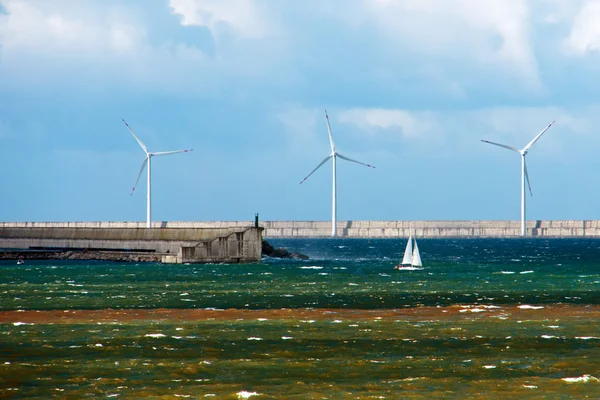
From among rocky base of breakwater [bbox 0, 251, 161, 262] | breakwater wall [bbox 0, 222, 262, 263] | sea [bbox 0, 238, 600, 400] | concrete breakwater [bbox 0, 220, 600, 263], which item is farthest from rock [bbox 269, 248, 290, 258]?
sea [bbox 0, 238, 600, 400]

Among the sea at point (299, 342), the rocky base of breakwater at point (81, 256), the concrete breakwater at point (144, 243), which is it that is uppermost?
the concrete breakwater at point (144, 243)

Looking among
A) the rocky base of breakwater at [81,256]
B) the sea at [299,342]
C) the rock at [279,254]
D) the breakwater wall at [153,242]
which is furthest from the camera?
the rock at [279,254]

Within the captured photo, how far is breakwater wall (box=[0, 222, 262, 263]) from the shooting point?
76.6 metres

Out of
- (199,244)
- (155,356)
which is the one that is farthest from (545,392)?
(199,244)

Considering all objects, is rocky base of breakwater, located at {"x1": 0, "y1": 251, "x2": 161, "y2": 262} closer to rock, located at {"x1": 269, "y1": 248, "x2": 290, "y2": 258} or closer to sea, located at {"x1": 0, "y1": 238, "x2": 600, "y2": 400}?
rock, located at {"x1": 269, "y1": 248, "x2": 290, "y2": 258}

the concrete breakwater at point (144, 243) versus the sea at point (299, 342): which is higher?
the concrete breakwater at point (144, 243)

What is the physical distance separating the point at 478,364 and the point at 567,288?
2929 cm

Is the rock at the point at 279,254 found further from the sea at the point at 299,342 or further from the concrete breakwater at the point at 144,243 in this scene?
the sea at the point at 299,342

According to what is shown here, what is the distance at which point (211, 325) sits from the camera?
96.1ft

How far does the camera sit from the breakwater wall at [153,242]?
251ft

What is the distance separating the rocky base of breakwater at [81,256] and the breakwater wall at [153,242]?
0.49ft

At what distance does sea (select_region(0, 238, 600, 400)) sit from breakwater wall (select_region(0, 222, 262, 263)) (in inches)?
1089

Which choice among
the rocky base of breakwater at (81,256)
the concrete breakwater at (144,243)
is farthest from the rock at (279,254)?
the rocky base of breakwater at (81,256)

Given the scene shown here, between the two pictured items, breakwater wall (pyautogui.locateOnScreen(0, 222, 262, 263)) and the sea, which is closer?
the sea
